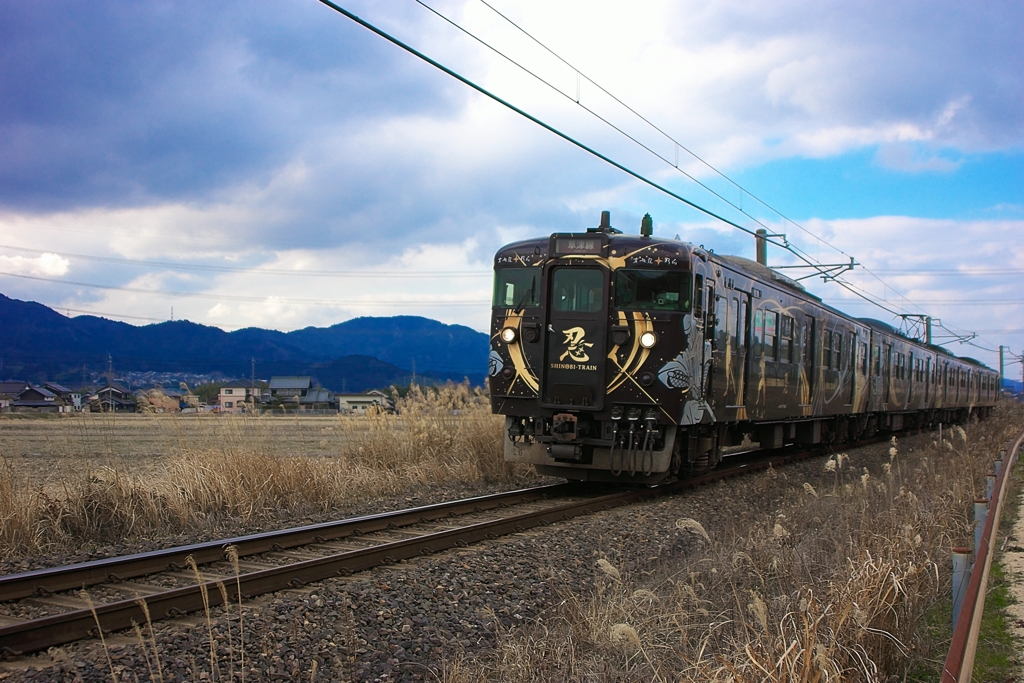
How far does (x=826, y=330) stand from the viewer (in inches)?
666

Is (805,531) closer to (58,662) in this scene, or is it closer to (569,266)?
(569,266)

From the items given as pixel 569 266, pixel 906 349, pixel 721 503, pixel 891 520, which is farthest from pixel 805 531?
pixel 906 349

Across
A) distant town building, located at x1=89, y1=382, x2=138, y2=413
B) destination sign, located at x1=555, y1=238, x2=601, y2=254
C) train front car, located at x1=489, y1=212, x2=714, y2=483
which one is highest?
destination sign, located at x1=555, y1=238, x2=601, y2=254

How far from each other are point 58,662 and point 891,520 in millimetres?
6316

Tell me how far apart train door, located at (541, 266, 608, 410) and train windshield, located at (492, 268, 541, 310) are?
21 cm

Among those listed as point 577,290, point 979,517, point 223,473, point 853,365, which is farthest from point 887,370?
point 223,473

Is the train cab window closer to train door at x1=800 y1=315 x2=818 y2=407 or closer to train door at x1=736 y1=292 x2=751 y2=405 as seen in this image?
train door at x1=736 y1=292 x2=751 y2=405

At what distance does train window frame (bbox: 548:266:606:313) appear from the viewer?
404 inches

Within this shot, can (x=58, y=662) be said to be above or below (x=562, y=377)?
below

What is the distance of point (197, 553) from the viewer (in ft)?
21.1

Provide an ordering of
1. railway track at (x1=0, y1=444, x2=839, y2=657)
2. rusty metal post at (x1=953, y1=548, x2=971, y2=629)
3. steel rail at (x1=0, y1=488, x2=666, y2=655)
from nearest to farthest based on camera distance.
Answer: rusty metal post at (x1=953, y1=548, x2=971, y2=629)
steel rail at (x1=0, y1=488, x2=666, y2=655)
railway track at (x1=0, y1=444, x2=839, y2=657)

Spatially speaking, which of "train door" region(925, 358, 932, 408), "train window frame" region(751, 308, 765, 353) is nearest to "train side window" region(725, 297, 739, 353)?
"train window frame" region(751, 308, 765, 353)

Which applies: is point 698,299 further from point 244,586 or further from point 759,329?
point 244,586

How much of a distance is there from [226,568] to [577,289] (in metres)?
5.57
